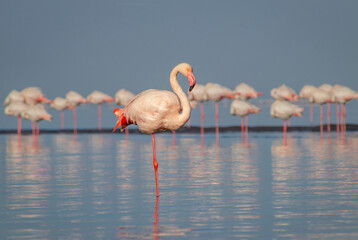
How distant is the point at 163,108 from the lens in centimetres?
1010

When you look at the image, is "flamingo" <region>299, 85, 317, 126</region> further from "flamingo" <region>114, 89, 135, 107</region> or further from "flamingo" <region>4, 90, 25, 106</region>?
"flamingo" <region>4, 90, 25, 106</region>

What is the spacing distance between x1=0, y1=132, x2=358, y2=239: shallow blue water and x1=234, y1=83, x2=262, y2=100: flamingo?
1899 centimetres

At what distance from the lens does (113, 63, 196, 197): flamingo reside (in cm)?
1012

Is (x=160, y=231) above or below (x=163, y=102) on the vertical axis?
below

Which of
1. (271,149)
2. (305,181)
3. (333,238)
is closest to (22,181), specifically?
(305,181)

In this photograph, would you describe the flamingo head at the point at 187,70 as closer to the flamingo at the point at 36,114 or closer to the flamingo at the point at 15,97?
the flamingo at the point at 36,114

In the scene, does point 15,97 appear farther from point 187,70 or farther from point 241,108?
point 187,70

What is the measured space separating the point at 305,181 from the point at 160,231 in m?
4.61

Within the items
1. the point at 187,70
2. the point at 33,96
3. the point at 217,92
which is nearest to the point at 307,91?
the point at 217,92

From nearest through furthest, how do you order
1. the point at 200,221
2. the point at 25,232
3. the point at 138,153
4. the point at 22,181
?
1. the point at 25,232
2. the point at 200,221
3. the point at 22,181
4. the point at 138,153

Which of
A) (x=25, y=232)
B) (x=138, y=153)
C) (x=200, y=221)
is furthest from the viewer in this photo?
(x=138, y=153)

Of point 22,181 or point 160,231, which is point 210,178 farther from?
point 160,231

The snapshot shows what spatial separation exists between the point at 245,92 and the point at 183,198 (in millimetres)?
26348

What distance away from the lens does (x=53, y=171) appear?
527 inches
